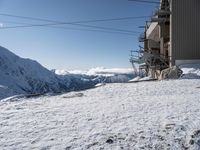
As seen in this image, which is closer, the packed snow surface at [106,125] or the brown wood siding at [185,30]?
the packed snow surface at [106,125]

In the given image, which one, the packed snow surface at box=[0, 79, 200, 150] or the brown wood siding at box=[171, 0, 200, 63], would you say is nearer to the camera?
the packed snow surface at box=[0, 79, 200, 150]

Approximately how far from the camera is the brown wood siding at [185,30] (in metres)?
26.6

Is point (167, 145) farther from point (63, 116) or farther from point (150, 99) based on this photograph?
point (150, 99)

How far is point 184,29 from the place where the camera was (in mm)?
26797

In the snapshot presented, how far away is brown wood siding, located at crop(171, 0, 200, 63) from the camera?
87.2 feet

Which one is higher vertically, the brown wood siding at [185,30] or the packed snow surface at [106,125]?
the brown wood siding at [185,30]

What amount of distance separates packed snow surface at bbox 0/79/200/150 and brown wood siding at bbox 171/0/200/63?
45.5 feet

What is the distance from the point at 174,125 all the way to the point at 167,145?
1.10 metres

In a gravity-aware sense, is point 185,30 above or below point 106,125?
above

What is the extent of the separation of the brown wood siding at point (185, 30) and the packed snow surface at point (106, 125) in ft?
45.5

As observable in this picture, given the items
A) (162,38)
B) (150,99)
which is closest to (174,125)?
(150,99)

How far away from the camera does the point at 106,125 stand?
9.51 m

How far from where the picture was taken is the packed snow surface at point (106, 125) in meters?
8.34

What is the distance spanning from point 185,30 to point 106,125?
19008 millimetres
